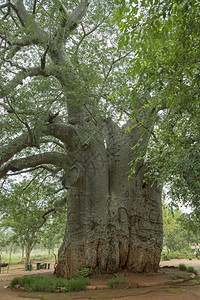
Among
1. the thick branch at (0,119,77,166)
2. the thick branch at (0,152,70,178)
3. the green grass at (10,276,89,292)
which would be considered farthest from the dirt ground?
the thick branch at (0,119,77,166)

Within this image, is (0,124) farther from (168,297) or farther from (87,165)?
(168,297)

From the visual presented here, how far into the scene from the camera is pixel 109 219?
659 centimetres

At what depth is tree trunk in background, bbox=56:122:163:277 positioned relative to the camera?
6312 mm

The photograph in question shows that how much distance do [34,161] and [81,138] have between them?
1.39 metres

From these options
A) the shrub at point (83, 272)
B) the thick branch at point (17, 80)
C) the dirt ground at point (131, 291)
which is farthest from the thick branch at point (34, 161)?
the dirt ground at point (131, 291)

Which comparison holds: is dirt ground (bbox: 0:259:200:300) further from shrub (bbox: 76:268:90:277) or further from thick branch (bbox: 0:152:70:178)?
thick branch (bbox: 0:152:70:178)

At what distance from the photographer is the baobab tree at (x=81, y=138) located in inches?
213

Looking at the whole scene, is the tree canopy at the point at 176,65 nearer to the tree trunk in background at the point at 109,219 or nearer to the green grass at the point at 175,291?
the green grass at the point at 175,291

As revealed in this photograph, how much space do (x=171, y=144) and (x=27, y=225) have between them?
642cm

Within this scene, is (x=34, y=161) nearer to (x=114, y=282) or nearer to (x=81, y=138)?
(x=81, y=138)

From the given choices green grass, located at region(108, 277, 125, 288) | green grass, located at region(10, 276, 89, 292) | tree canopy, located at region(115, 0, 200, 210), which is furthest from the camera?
green grass, located at region(108, 277, 125, 288)

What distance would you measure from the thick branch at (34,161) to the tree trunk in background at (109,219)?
25.5 inches

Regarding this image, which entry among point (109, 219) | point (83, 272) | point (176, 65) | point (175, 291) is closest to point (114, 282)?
point (83, 272)

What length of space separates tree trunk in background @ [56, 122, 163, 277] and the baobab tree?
24 millimetres
